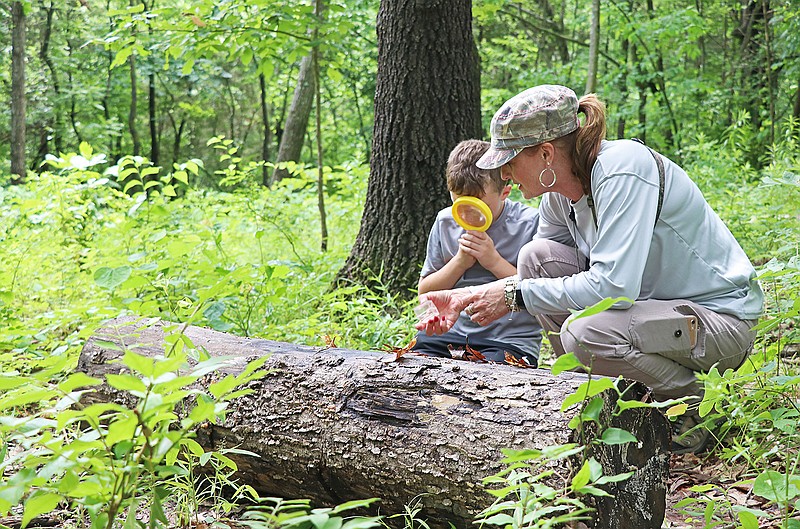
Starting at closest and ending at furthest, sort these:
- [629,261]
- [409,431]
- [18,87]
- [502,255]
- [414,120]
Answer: [409,431] < [629,261] < [502,255] < [414,120] < [18,87]

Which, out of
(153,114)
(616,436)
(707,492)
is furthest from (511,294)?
(153,114)

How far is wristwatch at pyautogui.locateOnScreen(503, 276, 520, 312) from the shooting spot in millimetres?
2676

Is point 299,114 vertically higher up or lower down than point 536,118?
higher up

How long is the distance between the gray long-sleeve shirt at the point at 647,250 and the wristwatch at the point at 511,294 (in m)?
0.04

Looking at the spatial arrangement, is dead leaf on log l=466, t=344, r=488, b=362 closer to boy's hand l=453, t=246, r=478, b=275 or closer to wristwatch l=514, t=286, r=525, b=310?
wristwatch l=514, t=286, r=525, b=310

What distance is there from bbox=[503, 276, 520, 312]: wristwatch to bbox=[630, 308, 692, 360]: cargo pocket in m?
0.43

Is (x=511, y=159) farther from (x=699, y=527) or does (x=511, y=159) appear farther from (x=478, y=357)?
(x=699, y=527)

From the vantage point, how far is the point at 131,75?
17.4 m

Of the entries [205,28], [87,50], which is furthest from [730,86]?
[87,50]

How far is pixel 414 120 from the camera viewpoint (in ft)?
15.6

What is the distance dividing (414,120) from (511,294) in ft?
7.79

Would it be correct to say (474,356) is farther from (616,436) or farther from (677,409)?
(616,436)

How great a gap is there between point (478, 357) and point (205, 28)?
3.63 meters

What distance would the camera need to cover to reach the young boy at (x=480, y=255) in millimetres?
3154
